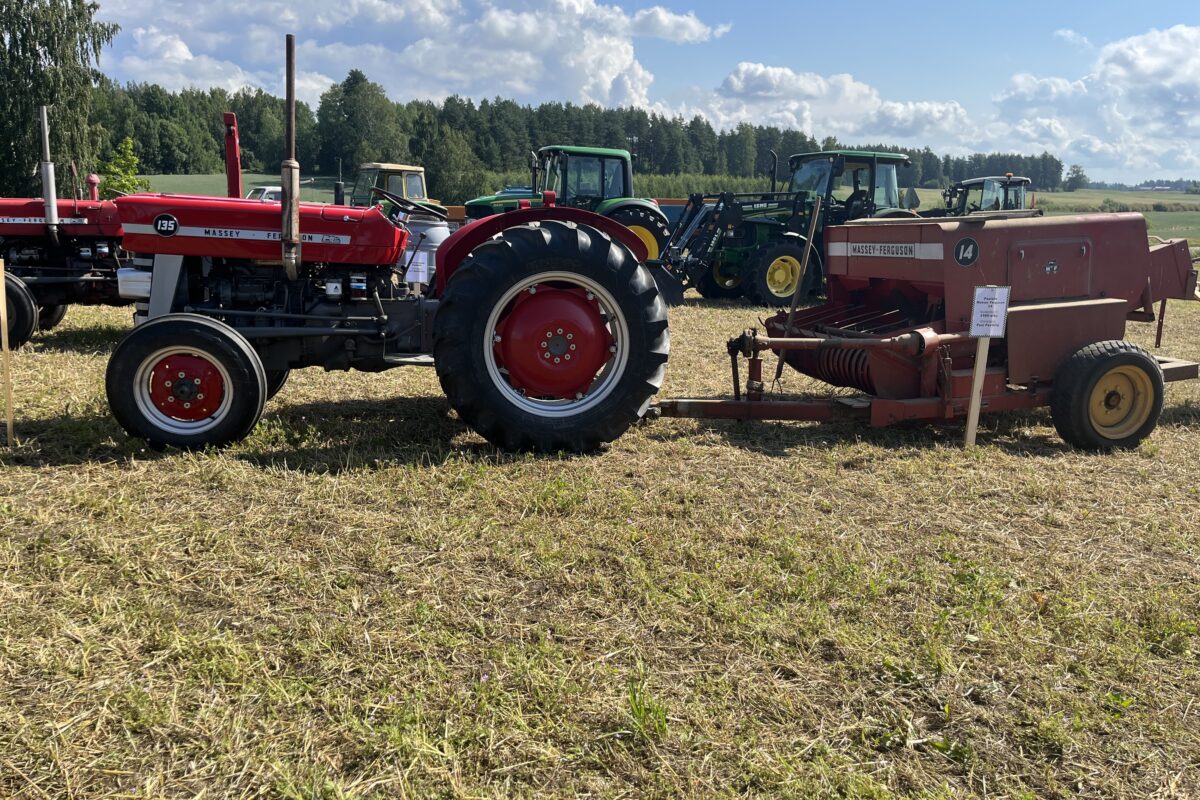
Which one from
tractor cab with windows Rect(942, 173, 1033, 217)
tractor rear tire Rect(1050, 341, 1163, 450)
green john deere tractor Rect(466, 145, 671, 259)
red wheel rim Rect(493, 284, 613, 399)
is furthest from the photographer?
tractor cab with windows Rect(942, 173, 1033, 217)

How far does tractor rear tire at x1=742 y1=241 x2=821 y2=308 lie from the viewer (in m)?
12.0

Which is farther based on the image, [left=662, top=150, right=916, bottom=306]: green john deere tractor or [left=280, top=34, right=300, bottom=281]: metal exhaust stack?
[left=662, top=150, right=916, bottom=306]: green john deere tractor

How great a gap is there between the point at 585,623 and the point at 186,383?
2622mm

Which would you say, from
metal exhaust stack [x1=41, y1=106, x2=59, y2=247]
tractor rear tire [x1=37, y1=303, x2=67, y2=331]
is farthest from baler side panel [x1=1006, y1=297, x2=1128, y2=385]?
tractor rear tire [x1=37, y1=303, x2=67, y2=331]

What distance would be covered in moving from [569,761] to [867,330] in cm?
427

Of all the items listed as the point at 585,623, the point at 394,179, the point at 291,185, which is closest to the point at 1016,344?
the point at 585,623

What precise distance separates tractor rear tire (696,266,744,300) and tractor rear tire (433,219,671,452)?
854 cm

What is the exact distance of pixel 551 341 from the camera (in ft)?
15.0

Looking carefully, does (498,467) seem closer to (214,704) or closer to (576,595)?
(576,595)

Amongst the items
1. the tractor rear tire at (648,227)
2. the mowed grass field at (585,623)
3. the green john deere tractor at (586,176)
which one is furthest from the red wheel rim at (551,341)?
the green john deere tractor at (586,176)

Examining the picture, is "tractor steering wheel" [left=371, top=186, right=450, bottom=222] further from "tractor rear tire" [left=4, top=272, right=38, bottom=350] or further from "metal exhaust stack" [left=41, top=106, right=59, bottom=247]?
"metal exhaust stack" [left=41, top=106, right=59, bottom=247]

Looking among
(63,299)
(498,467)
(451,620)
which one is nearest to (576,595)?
(451,620)

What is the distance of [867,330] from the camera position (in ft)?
18.6

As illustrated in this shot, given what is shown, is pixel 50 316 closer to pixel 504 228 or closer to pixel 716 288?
pixel 504 228
